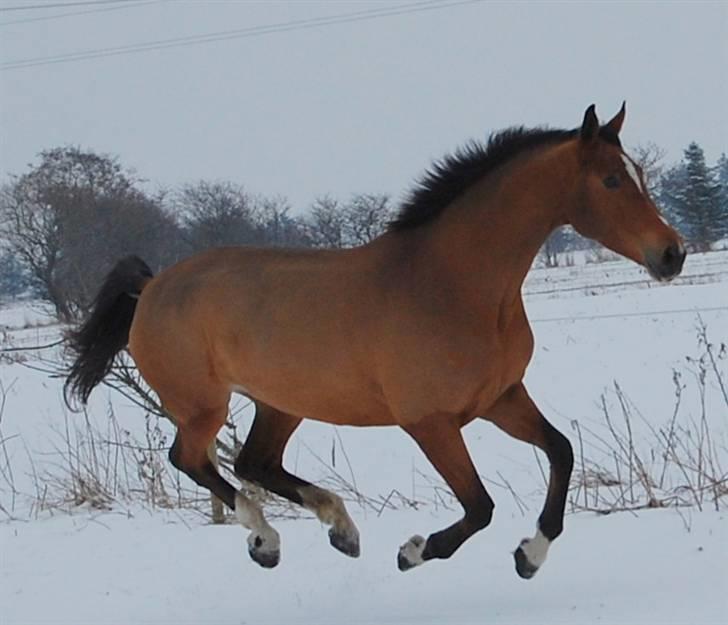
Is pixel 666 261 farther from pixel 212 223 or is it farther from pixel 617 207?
pixel 212 223

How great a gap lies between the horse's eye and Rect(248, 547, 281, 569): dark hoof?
2.09 metres

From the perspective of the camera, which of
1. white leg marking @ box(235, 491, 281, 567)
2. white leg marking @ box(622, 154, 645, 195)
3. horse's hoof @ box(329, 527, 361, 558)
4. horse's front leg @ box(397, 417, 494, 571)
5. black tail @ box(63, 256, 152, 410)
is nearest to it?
white leg marking @ box(622, 154, 645, 195)

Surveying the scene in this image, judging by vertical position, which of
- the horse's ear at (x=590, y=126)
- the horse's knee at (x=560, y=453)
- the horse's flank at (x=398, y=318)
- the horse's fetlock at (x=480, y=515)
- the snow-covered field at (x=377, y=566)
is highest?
the horse's ear at (x=590, y=126)

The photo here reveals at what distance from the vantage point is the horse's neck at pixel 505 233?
4.25 metres

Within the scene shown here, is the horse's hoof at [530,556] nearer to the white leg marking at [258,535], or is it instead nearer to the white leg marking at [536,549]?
the white leg marking at [536,549]

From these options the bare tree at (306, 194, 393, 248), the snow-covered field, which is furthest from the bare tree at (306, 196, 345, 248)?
the snow-covered field

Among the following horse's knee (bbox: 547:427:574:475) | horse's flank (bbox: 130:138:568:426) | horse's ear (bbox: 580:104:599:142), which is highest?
horse's ear (bbox: 580:104:599:142)

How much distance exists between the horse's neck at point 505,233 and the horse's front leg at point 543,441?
17.2 inches

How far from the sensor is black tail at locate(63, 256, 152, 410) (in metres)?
5.76

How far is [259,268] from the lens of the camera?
4.97 meters

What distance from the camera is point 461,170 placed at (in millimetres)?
4512

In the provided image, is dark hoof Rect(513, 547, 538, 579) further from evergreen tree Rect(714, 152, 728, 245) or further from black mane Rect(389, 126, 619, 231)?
evergreen tree Rect(714, 152, 728, 245)

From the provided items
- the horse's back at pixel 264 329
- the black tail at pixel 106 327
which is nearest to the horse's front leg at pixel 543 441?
the horse's back at pixel 264 329

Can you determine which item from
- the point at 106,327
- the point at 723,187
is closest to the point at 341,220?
the point at 106,327
